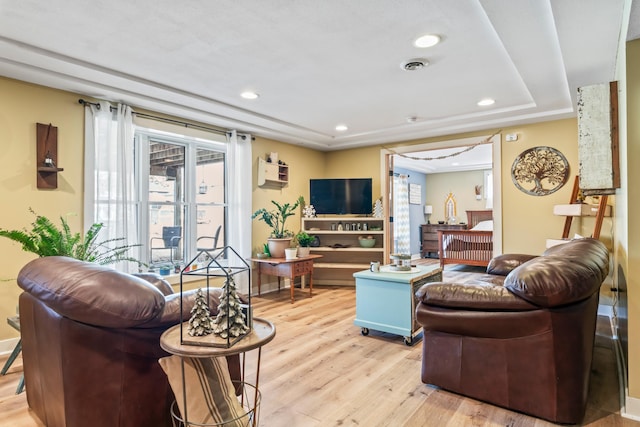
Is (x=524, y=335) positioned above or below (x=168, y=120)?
below

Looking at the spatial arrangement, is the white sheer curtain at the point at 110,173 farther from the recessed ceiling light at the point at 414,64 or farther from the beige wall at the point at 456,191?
the beige wall at the point at 456,191

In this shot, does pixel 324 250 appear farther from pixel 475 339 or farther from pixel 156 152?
pixel 475 339

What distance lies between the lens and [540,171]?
459 cm

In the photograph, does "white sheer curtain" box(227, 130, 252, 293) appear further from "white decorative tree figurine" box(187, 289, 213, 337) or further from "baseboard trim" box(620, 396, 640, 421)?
"baseboard trim" box(620, 396, 640, 421)

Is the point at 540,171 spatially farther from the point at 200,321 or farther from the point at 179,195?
the point at 200,321

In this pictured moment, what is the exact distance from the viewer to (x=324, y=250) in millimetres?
5820

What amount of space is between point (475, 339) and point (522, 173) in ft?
10.9

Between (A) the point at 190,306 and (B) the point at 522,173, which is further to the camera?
(B) the point at 522,173

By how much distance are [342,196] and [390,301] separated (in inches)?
113

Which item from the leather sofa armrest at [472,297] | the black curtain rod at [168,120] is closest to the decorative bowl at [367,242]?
the black curtain rod at [168,120]

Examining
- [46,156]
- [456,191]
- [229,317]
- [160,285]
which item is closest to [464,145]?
[160,285]

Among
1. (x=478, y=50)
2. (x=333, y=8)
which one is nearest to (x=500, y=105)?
(x=478, y=50)

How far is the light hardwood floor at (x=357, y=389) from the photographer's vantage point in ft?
6.60

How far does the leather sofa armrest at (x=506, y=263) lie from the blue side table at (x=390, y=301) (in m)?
0.93
